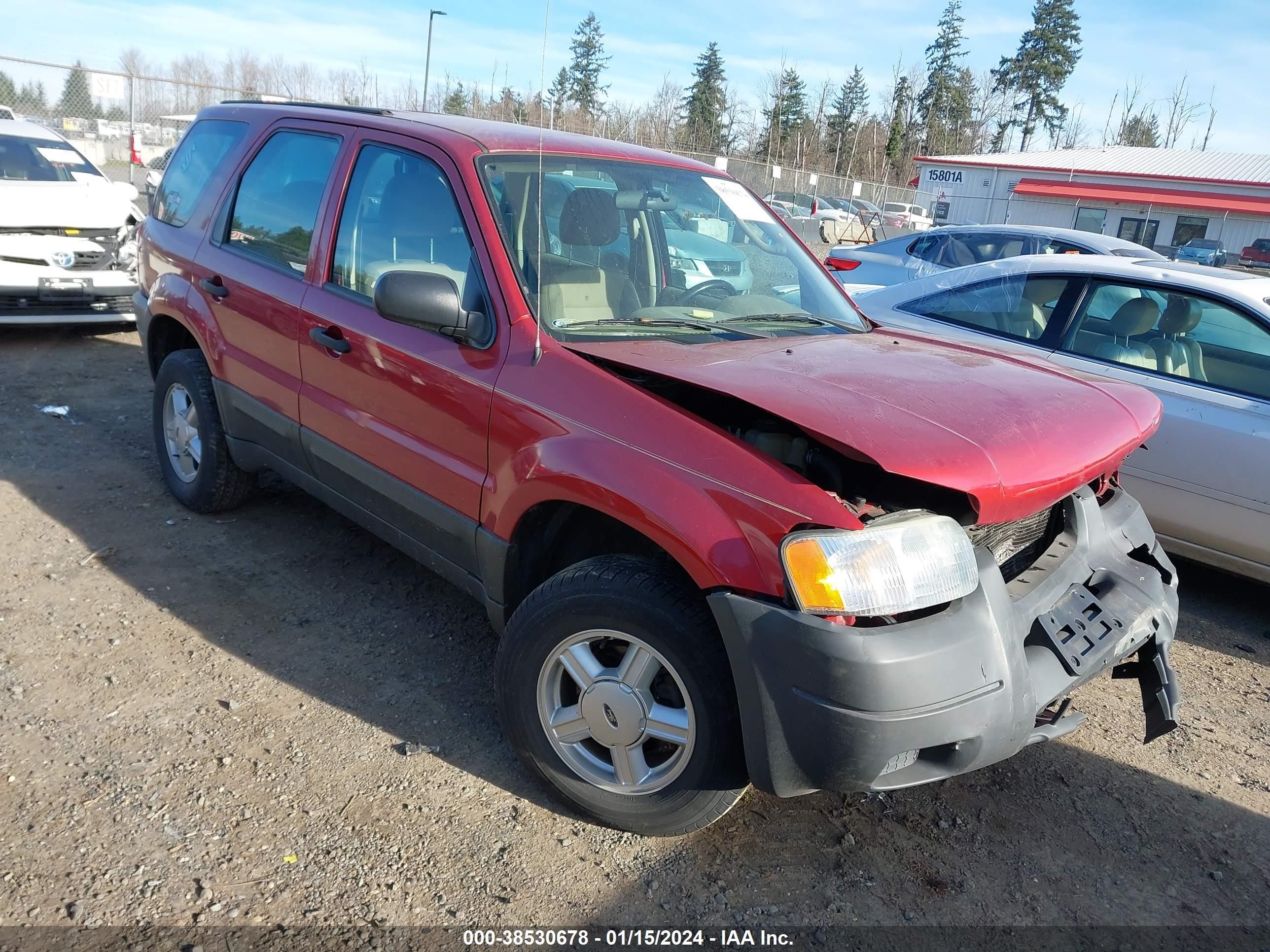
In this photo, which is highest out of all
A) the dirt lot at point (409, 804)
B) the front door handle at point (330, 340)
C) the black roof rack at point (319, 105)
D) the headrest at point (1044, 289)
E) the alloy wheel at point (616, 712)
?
the black roof rack at point (319, 105)

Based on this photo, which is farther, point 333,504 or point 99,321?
point 99,321

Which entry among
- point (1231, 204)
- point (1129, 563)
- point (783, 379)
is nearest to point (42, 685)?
point (783, 379)

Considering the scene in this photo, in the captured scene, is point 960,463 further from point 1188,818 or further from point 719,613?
point 1188,818

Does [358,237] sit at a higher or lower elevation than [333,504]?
higher

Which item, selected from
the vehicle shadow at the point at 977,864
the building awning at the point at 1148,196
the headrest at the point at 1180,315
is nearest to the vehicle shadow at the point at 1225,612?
the headrest at the point at 1180,315

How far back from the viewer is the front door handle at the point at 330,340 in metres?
3.40

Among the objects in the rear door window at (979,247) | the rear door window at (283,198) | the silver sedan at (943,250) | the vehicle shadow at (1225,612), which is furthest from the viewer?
the rear door window at (979,247)

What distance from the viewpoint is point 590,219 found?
323 cm

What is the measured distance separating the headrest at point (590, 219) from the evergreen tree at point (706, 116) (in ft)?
117

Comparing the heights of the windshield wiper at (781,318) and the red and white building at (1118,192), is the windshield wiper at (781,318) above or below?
below

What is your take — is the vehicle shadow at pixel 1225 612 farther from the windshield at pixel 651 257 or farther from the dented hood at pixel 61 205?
the dented hood at pixel 61 205

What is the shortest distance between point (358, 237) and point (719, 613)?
2104mm

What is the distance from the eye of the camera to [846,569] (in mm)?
2188

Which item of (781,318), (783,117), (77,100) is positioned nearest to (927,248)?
(781,318)
